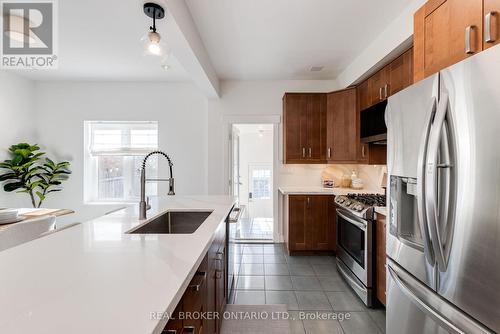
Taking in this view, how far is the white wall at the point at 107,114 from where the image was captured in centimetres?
412

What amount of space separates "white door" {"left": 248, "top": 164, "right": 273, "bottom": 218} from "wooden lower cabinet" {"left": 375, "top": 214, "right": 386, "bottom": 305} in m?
4.41

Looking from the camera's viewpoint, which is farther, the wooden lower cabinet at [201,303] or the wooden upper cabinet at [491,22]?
the wooden upper cabinet at [491,22]

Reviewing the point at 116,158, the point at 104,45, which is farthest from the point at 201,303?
the point at 116,158

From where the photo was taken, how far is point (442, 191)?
1.07m

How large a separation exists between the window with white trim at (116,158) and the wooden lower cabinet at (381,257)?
3449 mm

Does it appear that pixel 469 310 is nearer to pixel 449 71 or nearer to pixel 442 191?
pixel 442 191

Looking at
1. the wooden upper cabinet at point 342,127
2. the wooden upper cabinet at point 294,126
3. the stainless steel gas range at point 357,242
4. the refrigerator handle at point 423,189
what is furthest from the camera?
the wooden upper cabinet at point 294,126

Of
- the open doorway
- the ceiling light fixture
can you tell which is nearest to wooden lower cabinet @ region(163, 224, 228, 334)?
the ceiling light fixture

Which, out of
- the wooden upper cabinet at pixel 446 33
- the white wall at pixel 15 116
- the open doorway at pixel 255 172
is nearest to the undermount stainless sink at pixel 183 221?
the wooden upper cabinet at pixel 446 33

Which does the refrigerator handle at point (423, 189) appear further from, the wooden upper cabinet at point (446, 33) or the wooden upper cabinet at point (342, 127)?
the wooden upper cabinet at point (342, 127)

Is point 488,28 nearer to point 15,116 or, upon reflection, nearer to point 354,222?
point 354,222

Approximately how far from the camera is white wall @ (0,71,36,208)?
3.60 meters

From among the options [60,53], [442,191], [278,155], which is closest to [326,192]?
[278,155]

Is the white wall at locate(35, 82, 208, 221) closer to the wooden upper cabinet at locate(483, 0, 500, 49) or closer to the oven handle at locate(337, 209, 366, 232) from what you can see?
the oven handle at locate(337, 209, 366, 232)
